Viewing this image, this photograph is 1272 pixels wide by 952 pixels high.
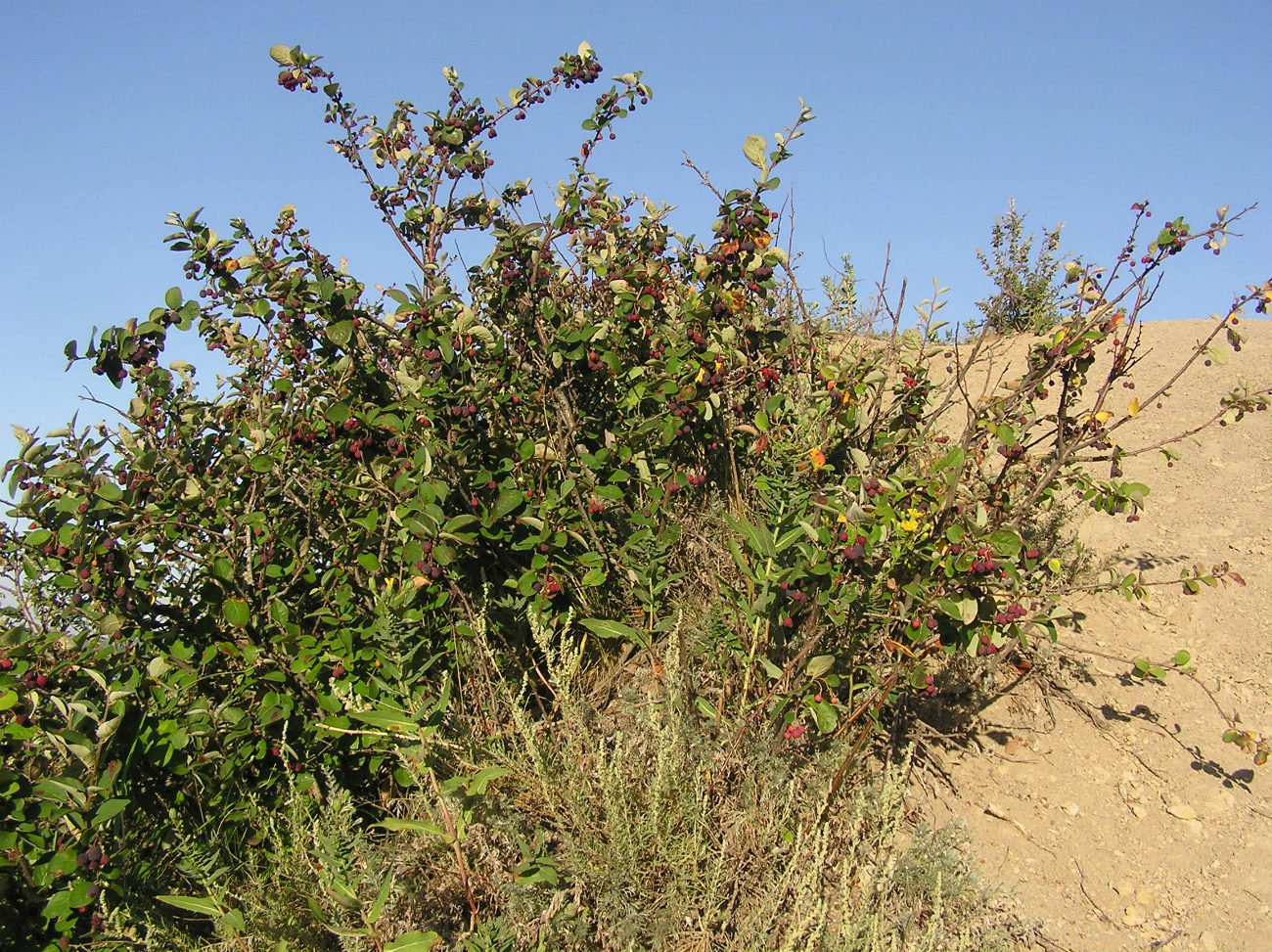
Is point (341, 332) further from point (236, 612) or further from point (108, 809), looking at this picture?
point (108, 809)

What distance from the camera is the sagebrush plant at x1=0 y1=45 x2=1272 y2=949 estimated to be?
88.7 inches

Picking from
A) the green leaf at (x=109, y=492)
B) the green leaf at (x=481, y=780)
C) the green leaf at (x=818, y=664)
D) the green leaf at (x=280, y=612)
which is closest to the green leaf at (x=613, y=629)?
the green leaf at (x=818, y=664)

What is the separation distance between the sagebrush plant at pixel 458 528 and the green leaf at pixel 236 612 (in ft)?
0.04

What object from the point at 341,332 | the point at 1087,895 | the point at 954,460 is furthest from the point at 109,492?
the point at 1087,895

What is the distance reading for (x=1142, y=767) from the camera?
109 inches

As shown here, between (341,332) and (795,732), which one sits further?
(341,332)

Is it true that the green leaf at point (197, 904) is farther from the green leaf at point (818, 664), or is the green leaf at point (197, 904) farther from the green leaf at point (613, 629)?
the green leaf at point (818, 664)

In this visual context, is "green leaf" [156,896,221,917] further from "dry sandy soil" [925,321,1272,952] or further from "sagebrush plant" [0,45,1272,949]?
"dry sandy soil" [925,321,1272,952]

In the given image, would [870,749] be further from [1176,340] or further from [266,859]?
[1176,340]

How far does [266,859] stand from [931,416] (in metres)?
2.57

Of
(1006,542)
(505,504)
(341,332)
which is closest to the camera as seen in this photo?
(1006,542)

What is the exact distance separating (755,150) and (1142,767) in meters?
2.39

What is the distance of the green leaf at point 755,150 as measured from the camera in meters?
2.98

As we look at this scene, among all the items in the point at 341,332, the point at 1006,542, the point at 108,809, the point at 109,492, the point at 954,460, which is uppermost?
the point at 341,332
